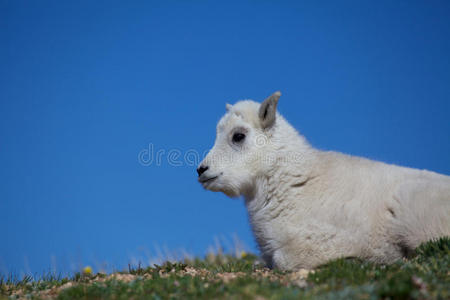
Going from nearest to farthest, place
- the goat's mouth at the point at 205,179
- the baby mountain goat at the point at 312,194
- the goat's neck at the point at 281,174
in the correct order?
the baby mountain goat at the point at 312,194, the goat's neck at the point at 281,174, the goat's mouth at the point at 205,179

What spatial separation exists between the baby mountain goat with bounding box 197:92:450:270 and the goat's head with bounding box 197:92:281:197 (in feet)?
0.06

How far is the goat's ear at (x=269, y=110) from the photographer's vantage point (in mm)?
8305

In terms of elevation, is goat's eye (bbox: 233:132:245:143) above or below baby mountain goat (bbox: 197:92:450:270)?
above

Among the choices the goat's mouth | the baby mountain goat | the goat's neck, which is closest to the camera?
the baby mountain goat

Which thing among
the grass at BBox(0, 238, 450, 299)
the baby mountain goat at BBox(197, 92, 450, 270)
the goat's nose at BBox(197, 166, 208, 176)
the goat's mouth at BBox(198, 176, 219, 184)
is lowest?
the grass at BBox(0, 238, 450, 299)

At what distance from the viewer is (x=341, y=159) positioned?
873 cm

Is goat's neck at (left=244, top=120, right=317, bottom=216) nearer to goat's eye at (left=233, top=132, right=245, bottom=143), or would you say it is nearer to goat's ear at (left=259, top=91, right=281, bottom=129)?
goat's ear at (left=259, top=91, right=281, bottom=129)

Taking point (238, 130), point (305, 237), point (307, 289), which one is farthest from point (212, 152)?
point (307, 289)

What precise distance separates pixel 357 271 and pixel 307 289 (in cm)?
129

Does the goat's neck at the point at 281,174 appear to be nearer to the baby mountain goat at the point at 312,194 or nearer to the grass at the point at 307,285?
the baby mountain goat at the point at 312,194

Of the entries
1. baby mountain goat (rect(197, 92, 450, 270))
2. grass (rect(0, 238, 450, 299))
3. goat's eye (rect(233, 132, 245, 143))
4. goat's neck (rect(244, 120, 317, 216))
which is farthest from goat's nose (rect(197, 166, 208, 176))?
grass (rect(0, 238, 450, 299))

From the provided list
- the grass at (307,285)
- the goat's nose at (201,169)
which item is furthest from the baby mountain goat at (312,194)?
the grass at (307,285)

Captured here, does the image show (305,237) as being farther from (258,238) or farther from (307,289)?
(307,289)

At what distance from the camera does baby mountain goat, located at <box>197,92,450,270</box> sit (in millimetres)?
7434
